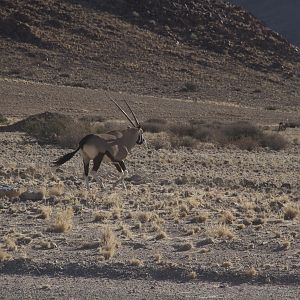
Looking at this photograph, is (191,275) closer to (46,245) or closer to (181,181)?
(46,245)

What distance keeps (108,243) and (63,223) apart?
59.5 inches

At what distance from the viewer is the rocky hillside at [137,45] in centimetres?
7569

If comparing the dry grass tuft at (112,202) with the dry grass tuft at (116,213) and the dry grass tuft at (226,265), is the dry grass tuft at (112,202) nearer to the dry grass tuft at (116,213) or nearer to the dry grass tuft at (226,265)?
the dry grass tuft at (116,213)

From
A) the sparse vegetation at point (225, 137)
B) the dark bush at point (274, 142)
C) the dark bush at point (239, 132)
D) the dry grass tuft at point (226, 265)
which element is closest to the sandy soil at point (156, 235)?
the dry grass tuft at point (226, 265)

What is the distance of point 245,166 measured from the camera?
26406mm

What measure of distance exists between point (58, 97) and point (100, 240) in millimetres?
49477

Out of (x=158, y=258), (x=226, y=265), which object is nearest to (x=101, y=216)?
(x=158, y=258)

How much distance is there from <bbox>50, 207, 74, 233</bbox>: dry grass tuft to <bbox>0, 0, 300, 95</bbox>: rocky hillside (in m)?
57.2

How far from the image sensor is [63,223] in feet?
40.7

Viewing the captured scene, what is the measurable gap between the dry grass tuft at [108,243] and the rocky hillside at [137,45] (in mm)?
58860

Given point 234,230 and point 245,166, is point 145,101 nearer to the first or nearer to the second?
point 245,166

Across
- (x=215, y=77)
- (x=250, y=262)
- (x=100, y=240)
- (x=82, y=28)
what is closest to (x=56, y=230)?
(x=100, y=240)

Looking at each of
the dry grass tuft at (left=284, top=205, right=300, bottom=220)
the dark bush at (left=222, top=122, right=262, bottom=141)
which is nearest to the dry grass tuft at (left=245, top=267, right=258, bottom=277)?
the dry grass tuft at (left=284, top=205, right=300, bottom=220)

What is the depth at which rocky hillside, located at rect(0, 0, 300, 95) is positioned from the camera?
7569 cm
